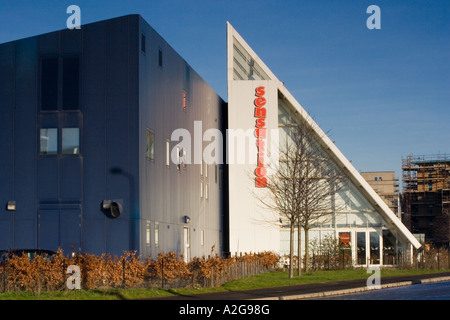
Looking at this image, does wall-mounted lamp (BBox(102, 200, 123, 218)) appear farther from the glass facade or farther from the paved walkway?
the glass facade

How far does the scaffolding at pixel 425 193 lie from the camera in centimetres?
11425

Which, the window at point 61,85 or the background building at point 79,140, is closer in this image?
A: the background building at point 79,140

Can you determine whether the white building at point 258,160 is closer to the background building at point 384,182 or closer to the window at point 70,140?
the window at point 70,140

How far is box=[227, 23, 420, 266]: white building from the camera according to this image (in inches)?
1949

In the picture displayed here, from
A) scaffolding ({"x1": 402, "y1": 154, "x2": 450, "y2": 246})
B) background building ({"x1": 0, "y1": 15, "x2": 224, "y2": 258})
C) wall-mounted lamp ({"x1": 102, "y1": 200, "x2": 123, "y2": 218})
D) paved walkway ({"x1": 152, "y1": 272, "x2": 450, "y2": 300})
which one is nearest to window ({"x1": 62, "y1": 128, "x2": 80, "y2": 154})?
background building ({"x1": 0, "y1": 15, "x2": 224, "y2": 258})

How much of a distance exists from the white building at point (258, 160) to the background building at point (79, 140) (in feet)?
50.4

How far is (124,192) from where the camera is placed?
107 feet

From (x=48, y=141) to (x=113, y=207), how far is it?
14.2 feet

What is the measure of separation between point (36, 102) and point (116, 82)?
373cm

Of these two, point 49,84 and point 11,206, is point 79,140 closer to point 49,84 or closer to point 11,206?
point 49,84

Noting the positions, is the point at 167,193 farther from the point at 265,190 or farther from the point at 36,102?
the point at 265,190

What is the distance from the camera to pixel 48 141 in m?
33.7

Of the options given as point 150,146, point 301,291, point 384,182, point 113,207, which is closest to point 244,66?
point 150,146


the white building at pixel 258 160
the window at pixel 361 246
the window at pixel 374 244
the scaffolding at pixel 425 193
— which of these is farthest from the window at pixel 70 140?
the scaffolding at pixel 425 193
